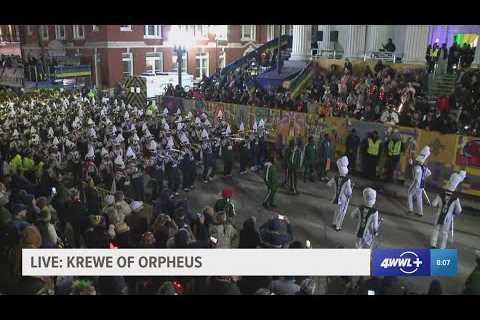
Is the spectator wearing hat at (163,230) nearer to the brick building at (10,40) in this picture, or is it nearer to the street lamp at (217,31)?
the street lamp at (217,31)

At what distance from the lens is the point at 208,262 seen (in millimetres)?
6309

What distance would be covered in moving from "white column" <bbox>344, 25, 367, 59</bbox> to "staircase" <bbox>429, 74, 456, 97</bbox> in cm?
310

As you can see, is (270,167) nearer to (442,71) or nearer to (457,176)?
(457,176)

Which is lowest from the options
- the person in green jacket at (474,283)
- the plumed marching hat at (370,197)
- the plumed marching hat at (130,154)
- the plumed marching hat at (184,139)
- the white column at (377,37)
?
the person in green jacket at (474,283)

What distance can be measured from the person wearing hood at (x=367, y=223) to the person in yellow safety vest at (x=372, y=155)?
2.19 m

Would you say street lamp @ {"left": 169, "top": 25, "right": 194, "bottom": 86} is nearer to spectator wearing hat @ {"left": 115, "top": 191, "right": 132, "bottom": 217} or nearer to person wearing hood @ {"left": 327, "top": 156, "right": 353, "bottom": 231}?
spectator wearing hat @ {"left": 115, "top": 191, "right": 132, "bottom": 217}

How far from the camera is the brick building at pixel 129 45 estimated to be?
798 cm

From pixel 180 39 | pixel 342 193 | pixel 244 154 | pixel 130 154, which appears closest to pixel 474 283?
pixel 342 193

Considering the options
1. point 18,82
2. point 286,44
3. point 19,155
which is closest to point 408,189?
point 19,155

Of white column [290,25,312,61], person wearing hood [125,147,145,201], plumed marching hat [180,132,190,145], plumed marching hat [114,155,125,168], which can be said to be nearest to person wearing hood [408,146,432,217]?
plumed marching hat [180,132,190,145]

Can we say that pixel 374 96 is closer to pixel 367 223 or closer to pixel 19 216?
pixel 367 223

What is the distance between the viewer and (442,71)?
40.3 feet

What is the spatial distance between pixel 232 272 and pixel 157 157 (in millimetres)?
3765

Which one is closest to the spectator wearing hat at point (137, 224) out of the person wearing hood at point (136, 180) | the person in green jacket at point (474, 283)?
the person wearing hood at point (136, 180)
